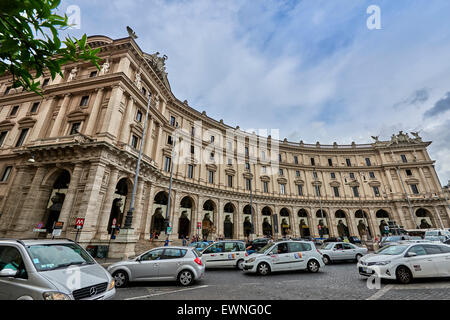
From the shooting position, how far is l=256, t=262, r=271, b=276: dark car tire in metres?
9.21

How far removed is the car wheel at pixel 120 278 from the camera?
7109 mm

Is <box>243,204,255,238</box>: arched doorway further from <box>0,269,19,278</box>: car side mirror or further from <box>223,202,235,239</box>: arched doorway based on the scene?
<box>0,269,19,278</box>: car side mirror

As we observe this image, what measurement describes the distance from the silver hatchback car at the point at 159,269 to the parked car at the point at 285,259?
3.03 metres

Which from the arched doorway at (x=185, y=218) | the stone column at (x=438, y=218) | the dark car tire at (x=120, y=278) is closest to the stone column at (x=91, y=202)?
the dark car tire at (x=120, y=278)

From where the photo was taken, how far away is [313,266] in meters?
9.60

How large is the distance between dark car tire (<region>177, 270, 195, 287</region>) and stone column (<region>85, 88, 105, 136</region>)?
16.5 meters

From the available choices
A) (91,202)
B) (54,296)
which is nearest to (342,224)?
(91,202)

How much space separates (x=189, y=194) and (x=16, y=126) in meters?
21.5

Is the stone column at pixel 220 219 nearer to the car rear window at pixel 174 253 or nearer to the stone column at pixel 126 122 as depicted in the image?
the stone column at pixel 126 122

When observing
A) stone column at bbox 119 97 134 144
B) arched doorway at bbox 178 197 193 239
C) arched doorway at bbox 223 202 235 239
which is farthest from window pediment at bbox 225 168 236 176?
stone column at bbox 119 97 134 144

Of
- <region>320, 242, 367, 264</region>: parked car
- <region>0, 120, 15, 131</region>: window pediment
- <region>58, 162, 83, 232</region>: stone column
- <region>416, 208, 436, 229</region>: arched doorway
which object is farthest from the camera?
<region>416, 208, 436, 229</region>: arched doorway

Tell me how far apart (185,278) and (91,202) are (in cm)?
1144

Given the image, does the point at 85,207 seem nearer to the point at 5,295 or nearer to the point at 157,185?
the point at 157,185
